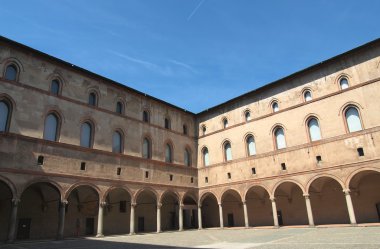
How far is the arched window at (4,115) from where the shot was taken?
690 inches

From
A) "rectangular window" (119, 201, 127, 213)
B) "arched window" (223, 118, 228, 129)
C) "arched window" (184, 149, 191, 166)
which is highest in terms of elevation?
"arched window" (223, 118, 228, 129)

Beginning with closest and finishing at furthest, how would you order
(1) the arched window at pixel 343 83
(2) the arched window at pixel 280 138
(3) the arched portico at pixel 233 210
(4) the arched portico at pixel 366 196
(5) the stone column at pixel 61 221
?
(5) the stone column at pixel 61 221, (4) the arched portico at pixel 366 196, (1) the arched window at pixel 343 83, (2) the arched window at pixel 280 138, (3) the arched portico at pixel 233 210

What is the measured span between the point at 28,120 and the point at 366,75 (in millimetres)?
21992

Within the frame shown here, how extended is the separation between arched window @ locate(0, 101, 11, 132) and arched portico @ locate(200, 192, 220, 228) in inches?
777

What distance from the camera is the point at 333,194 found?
22.8 meters

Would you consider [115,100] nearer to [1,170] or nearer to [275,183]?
[1,170]

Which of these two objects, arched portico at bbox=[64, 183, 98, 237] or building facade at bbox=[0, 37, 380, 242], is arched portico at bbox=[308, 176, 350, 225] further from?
arched portico at bbox=[64, 183, 98, 237]

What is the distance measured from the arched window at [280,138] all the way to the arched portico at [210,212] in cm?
1003

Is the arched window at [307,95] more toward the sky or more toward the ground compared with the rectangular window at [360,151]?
more toward the sky

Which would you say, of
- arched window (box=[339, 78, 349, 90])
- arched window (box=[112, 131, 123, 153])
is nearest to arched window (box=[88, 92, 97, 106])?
arched window (box=[112, 131, 123, 153])

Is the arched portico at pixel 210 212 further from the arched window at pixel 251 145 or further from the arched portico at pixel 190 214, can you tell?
the arched window at pixel 251 145

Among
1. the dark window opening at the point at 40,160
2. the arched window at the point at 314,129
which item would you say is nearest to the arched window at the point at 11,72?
the dark window opening at the point at 40,160

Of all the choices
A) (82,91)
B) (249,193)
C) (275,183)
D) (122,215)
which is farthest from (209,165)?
(82,91)

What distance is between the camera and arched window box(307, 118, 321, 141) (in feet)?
72.7
